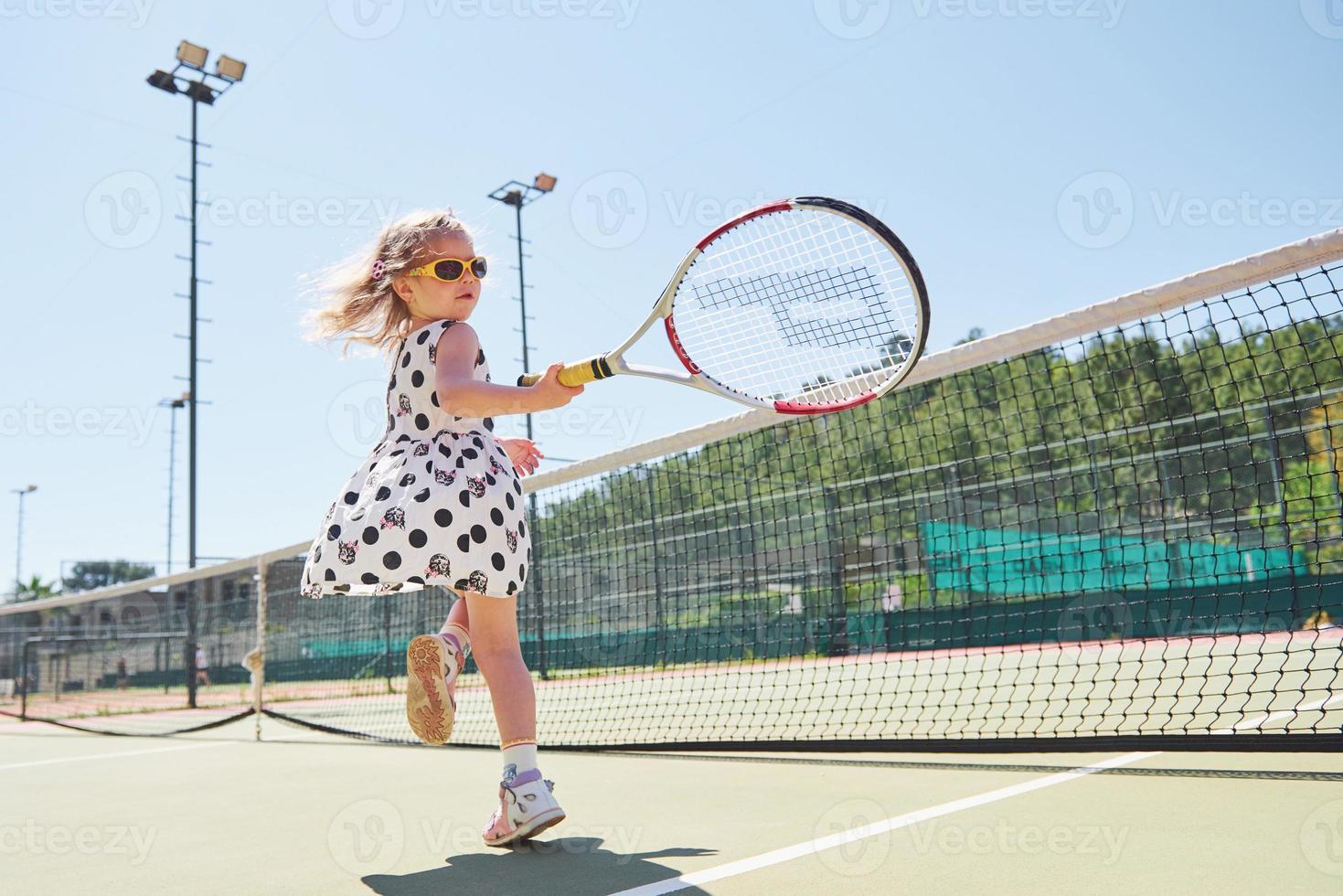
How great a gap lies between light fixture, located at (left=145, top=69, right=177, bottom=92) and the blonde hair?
13955mm

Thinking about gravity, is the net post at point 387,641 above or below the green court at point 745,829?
above

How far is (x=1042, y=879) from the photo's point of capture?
1.77 m

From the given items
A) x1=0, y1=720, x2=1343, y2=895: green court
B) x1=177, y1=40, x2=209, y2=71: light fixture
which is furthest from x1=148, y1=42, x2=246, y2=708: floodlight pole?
x1=0, y1=720, x2=1343, y2=895: green court

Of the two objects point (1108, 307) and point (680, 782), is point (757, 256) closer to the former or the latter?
point (1108, 307)

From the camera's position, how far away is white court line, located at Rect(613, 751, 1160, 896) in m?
1.88

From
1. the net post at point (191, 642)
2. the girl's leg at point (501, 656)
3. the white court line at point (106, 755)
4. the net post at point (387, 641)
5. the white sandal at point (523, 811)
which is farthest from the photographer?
the net post at point (191, 642)

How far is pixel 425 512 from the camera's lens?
2.30 meters

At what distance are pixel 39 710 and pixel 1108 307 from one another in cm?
1734
